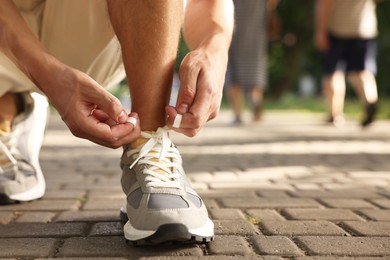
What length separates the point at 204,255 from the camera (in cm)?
170

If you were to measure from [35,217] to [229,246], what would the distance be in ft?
2.71

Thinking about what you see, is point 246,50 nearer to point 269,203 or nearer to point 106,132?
point 269,203

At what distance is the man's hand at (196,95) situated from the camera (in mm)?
1778

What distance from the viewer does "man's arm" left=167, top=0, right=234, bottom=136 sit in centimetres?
179

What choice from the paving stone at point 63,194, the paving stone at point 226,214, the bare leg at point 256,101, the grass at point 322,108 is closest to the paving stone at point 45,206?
the paving stone at point 63,194

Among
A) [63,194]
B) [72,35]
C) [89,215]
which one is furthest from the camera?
[63,194]

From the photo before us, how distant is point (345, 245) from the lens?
1.81 m

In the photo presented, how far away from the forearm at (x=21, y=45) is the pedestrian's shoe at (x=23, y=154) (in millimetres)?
645

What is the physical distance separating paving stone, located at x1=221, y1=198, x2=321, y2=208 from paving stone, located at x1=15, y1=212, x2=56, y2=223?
71 cm

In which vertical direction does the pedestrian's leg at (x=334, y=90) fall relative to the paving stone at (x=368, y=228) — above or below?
below

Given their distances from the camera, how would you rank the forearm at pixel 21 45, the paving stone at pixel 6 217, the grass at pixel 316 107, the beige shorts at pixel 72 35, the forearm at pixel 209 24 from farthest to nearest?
1. the grass at pixel 316 107
2. the beige shorts at pixel 72 35
3. the paving stone at pixel 6 217
4. the forearm at pixel 209 24
5. the forearm at pixel 21 45

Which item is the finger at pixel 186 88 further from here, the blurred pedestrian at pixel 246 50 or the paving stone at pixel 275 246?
the blurred pedestrian at pixel 246 50

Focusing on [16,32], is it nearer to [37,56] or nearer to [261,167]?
[37,56]

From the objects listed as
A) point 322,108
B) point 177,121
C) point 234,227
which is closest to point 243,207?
point 234,227
